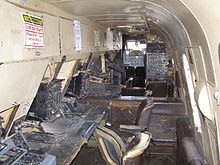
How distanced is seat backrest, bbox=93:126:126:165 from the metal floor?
1.20 m

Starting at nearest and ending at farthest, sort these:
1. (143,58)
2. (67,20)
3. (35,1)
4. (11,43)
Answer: (11,43), (35,1), (67,20), (143,58)

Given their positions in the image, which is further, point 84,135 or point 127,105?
point 127,105

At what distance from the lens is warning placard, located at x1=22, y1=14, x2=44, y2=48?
5.98 feet

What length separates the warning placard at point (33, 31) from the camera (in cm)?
182

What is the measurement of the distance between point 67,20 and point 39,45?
31.7 inches

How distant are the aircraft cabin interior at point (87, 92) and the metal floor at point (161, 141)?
0.06 feet

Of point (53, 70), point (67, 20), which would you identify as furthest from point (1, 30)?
point (67, 20)

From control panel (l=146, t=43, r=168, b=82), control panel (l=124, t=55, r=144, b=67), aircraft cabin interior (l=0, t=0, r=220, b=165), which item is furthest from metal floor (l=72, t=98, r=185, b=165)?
control panel (l=124, t=55, r=144, b=67)

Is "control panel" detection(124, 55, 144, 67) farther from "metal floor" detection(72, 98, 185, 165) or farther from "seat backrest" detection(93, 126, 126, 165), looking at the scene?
"seat backrest" detection(93, 126, 126, 165)

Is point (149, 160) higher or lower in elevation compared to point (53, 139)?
lower

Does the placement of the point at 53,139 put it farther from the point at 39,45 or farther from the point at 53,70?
the point at 39,45

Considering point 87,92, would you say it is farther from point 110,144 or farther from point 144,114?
point 110,144

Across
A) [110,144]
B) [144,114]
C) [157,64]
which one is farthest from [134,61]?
[110,144]

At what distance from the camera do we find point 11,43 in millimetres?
1626
